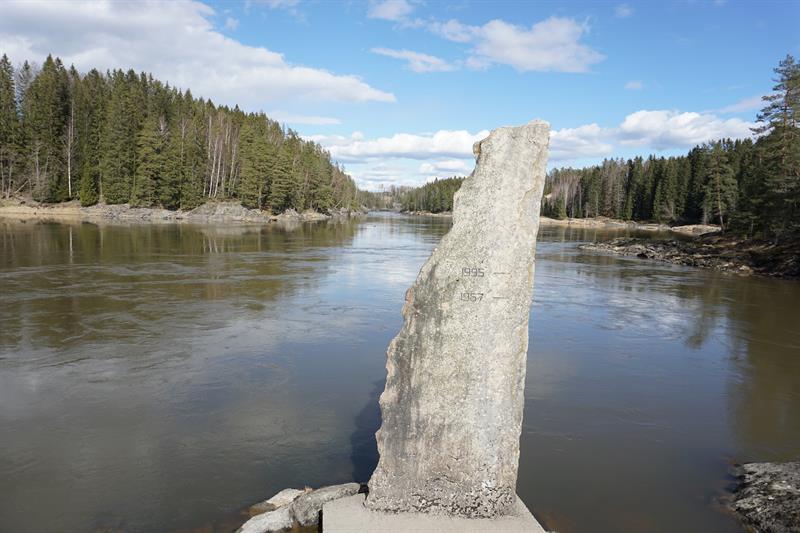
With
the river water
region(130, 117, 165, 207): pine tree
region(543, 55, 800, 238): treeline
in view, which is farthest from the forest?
region(130, 117, 165, 207): pine tree

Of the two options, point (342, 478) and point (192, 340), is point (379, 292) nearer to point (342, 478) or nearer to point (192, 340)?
point (192, 340)

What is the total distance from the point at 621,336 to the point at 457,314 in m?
12.1

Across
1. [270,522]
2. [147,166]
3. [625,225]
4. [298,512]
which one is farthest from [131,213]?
[625,225]

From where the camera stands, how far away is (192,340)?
43.5ft

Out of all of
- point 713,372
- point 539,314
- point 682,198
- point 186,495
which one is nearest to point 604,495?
point 186,495

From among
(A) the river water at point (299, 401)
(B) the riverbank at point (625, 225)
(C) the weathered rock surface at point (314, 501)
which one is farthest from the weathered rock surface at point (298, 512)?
(B) the riverbank at point (625, 225)

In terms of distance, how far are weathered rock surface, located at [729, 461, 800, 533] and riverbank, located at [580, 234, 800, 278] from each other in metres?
32.5

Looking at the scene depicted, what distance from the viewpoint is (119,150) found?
7694cm

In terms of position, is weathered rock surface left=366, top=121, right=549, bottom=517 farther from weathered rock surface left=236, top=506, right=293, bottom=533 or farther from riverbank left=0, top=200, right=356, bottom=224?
riverbank left=0, top=200, right=356, bottom=224

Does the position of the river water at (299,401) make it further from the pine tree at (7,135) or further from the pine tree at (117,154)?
the pine tree at (7,135)

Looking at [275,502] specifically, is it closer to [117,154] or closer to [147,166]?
[147,166]

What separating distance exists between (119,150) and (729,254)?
80071 mm

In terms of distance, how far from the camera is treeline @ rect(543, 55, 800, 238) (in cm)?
4297

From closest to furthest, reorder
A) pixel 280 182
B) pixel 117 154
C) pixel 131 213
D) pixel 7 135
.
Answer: pixel 131 213
pixel 7 135
pixel 117 154
pixel 280 182
